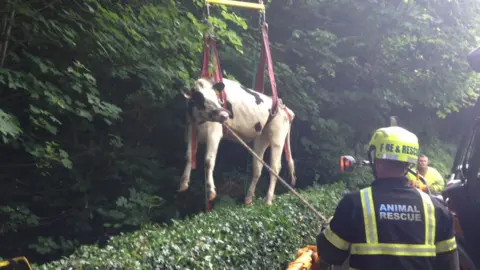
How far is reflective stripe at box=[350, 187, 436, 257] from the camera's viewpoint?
3.26 metres

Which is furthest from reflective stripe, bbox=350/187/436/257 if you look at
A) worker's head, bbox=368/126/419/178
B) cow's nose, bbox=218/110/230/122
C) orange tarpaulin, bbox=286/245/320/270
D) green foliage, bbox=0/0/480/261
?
cow's nose, bbox=218/110/230/122

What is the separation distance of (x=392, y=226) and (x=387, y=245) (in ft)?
0.36

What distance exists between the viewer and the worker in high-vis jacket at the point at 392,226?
10.7ft

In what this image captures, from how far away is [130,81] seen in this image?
26.9 feet

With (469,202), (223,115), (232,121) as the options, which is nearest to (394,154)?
(469,202)

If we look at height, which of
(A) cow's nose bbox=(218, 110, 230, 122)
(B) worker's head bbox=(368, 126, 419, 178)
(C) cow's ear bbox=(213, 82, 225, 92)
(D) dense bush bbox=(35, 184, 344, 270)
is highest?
(C) cow's ear bbox=(213, 82, 225, 92)

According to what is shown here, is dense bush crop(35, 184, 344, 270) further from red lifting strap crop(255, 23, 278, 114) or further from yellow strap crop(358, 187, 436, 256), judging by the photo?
yellow strap crop(358, 187, 436, 256)

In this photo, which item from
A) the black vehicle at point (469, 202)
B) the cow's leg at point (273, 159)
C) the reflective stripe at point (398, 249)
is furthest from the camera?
the cow's leg at point (273, 159)

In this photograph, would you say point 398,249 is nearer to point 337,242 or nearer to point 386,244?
point 386,244

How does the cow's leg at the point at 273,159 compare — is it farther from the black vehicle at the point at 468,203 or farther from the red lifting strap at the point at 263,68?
the black vehicle at the point at 468,203

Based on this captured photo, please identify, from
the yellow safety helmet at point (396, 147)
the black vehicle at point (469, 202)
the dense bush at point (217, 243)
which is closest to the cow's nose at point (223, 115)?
the dense bush at point (217, 243)

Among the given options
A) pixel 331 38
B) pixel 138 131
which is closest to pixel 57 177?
pixel 138 131

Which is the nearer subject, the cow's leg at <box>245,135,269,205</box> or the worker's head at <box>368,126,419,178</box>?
the worker's head at <box>368,126,419,178</box>

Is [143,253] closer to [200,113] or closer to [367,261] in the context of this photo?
[367,261]
